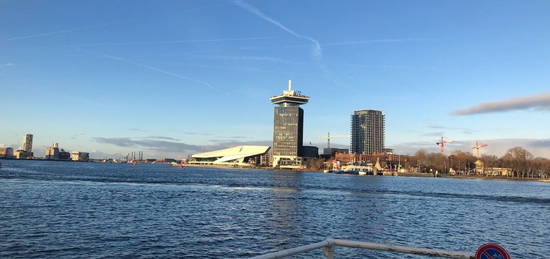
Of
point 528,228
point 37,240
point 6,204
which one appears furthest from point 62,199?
point 528,228

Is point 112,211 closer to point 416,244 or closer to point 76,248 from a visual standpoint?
point 76,248

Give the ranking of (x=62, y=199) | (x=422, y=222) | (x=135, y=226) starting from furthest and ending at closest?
(x=62, y=199)
(x=422, y=222)
(x=135, y=226)

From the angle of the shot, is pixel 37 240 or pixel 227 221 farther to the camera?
A: pixel 227 221

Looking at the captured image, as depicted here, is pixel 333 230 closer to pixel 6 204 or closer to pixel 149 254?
pixel 149 254

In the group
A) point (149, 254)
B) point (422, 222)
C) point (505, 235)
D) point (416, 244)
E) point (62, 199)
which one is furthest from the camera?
point (62, 199)

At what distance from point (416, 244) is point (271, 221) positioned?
12789mm

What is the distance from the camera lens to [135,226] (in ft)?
100

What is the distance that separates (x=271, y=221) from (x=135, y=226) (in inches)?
436

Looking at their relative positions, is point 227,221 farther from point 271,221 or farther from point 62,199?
point 62,199

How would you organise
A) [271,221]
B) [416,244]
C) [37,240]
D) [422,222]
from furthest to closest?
[422,222] → [271,221] → [416,244] → [37,240]

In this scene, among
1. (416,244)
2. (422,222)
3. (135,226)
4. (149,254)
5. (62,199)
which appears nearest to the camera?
(149,254)

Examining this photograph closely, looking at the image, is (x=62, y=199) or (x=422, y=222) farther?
(x=62, y=199)

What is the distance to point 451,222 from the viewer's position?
39.2 meters

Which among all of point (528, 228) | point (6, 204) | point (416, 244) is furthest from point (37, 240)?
point (528, 228)
